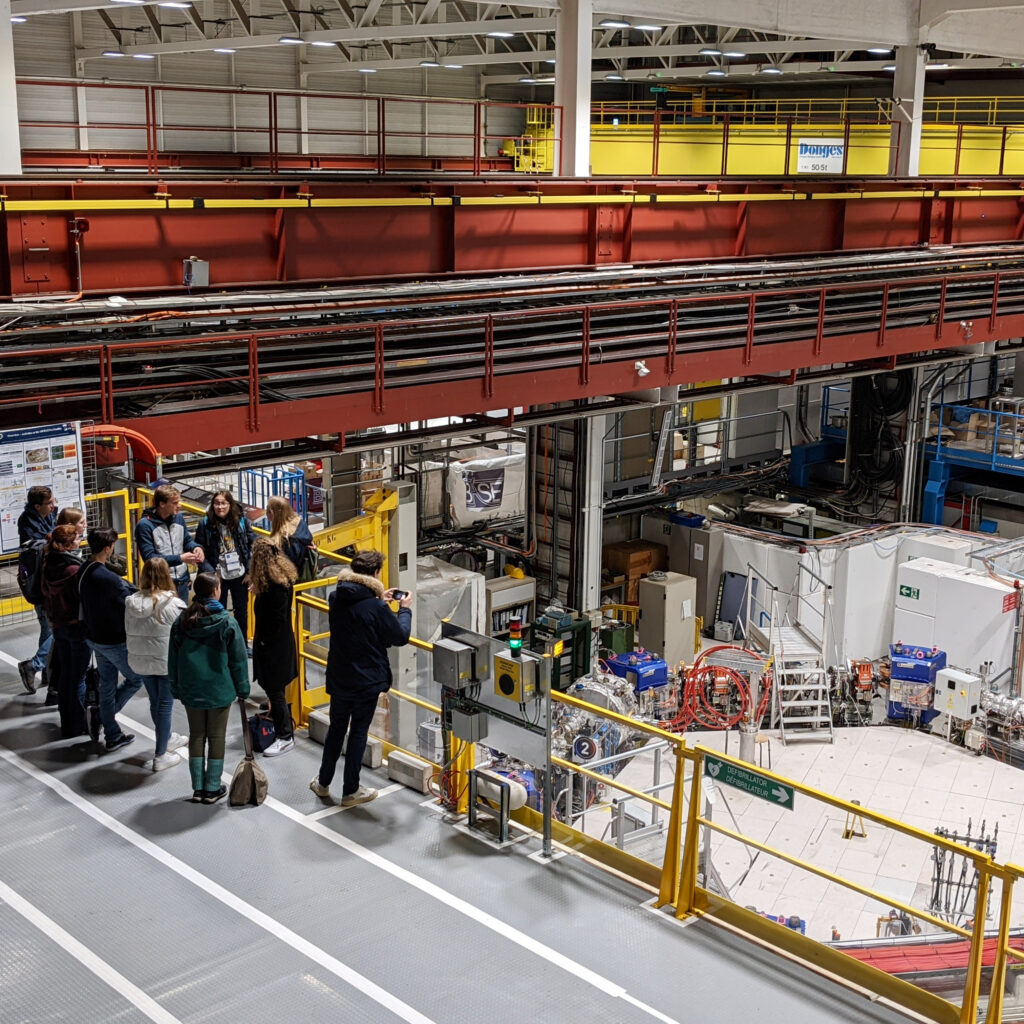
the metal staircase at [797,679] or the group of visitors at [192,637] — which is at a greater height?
the group of visitors at [192,637]

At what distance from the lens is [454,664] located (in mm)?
7238

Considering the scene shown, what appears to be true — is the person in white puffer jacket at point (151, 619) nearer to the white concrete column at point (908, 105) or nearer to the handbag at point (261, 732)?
the handbag at point (261, 732)

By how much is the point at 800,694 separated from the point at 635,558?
568 cm

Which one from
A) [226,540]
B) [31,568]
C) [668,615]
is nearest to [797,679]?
[668,615]

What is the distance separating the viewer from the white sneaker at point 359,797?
751 cm

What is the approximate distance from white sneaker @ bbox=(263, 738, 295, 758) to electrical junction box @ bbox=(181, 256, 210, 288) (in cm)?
619

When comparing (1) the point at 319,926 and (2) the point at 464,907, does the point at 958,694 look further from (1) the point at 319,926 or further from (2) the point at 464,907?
(1) the point at 319,926

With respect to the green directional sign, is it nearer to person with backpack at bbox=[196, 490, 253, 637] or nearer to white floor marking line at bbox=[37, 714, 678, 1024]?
white floor marking line at bbox=[37, 714, 678, 1024]

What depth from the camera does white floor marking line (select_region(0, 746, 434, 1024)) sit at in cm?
580

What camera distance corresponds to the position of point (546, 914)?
6.56 metres

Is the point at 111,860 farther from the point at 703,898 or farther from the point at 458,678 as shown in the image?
the point at 703,898

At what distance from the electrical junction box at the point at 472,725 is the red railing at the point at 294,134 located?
17.6 meters

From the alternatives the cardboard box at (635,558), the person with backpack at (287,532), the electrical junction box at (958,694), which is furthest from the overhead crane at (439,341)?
the cardboard box at (635,558)

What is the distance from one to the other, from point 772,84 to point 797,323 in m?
28.4
